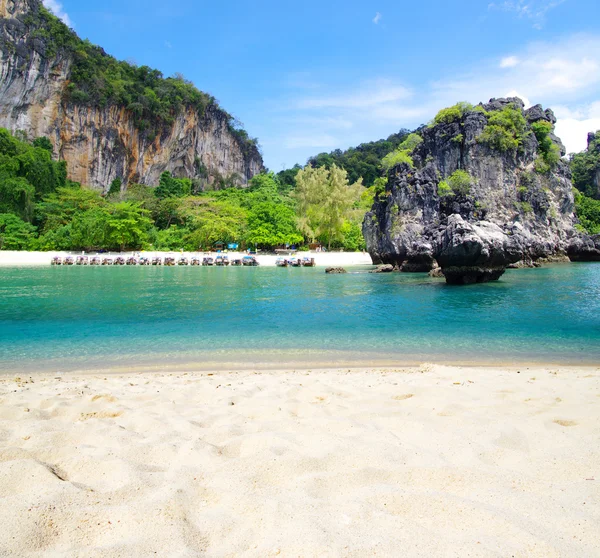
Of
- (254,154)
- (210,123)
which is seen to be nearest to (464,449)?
(210,123)

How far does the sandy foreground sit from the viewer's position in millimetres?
2219

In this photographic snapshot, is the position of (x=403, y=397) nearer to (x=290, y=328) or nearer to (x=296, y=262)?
(x=290, y=328)

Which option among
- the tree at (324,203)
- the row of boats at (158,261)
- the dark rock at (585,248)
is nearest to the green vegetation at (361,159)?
the tree at (324,203)

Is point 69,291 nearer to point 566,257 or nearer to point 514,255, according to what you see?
point 514,255

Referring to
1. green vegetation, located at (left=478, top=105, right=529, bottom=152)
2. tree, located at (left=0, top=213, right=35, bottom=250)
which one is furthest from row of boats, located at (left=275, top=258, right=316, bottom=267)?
Answer: tree, located at (left=0, top=213, right=35, bottom=250)

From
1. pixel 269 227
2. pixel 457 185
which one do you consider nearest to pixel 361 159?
pixel 269 227

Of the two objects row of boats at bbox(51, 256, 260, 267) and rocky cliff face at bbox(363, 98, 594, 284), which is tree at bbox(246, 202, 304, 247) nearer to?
row of boats at bbox(51, 256, 260, 267)

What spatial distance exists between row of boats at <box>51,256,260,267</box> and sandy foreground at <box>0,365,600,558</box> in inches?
1656

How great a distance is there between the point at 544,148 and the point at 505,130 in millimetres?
8326

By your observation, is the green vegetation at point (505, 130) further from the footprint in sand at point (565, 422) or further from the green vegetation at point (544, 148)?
the footprint in sand at point (565, 422)

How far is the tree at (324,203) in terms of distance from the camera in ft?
177

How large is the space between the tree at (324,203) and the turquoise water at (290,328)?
116ft

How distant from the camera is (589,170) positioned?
204 ft

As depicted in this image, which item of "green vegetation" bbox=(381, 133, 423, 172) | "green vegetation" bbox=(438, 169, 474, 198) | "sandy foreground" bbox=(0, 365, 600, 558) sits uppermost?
"green vegetation" bbox=(381, 133, 423, 172)
